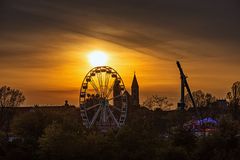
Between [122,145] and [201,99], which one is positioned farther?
[201,99]

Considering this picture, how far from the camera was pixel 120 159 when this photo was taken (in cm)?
5341

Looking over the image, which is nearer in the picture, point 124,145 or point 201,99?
point 124,145

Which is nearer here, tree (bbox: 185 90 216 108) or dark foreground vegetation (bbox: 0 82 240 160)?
dark foreground vegetation (bbox: 0 82 240 160)

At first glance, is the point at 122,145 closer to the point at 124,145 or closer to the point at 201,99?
the point at 124,145

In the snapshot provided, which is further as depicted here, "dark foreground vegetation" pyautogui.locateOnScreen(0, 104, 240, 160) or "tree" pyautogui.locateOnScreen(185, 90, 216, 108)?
"tree" pyautogui.locateOnScreen(185, 90, 216, 108)

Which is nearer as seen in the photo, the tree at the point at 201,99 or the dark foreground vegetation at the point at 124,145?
the dark foreground vegetation at the point at 124,145

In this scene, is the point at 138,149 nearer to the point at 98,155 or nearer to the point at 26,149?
the point at 98,155

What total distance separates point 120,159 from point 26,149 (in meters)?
10.7

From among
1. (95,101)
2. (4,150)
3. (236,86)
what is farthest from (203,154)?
(236,86)

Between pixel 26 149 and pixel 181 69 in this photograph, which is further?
pixel 181 69

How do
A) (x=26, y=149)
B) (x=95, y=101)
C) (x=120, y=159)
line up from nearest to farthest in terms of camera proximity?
(x=120, y=159), (x=26, y=149), (x=95, y=101)

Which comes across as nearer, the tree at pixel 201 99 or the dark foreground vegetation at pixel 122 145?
the dark foreground vegetation at pixel 122 145

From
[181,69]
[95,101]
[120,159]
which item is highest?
[181,69]

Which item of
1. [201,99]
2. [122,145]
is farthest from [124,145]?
[201,99]
